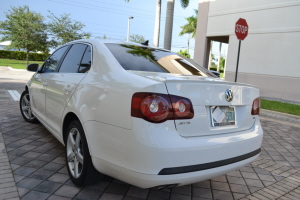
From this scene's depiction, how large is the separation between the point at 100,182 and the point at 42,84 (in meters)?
1.82

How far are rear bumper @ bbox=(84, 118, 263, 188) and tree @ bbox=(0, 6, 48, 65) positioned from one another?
31937 mm

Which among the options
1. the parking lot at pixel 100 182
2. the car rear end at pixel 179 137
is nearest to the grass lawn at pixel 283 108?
the parking lot at pixel 100 182

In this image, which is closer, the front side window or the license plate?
the license plate

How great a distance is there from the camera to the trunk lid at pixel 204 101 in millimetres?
2031

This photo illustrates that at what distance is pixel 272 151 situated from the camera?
455cm

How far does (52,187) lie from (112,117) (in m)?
1.16

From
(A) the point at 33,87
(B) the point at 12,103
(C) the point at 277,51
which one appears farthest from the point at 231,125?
(C) the point at 277,51

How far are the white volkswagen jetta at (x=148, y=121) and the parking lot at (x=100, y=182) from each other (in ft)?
0.84

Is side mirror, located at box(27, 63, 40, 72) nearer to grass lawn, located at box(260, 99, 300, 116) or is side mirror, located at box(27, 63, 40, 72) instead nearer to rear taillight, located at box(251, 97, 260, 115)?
rear taillight, located at box(251, 97, 260, 115)

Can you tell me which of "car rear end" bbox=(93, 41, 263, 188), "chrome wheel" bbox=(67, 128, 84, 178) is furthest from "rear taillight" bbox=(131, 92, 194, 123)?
"chrome wheel" bbox=(67, 128, 84, 178)

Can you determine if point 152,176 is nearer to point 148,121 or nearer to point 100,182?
point 148,121

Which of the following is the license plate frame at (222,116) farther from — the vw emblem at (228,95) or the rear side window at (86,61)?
the rear side window at (86,61)

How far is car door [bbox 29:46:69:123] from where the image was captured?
3.70m

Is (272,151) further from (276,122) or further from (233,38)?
(233,38)
